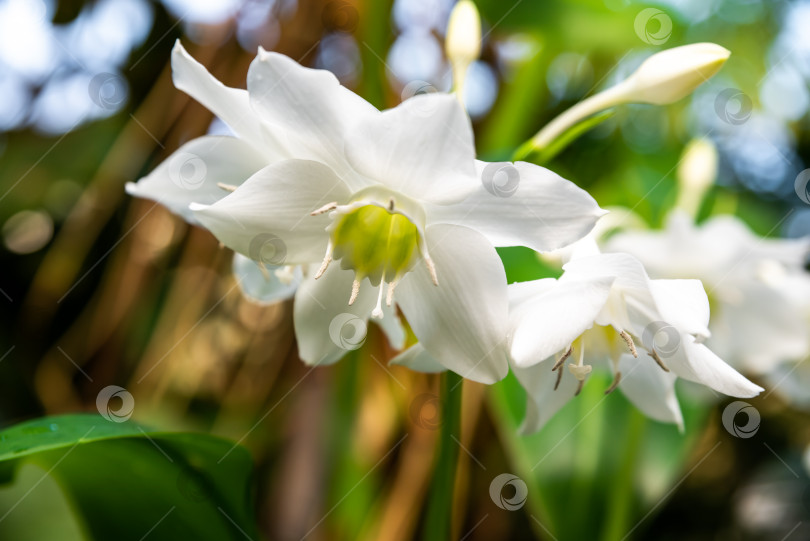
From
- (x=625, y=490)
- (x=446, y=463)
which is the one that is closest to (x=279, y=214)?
(x=446, y=463)

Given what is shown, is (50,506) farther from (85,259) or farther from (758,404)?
(758,404)

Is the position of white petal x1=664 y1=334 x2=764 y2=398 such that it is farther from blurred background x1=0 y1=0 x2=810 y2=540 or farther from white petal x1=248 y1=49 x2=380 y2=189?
blurred background x1=0 y1=0 x2=810 y2=540

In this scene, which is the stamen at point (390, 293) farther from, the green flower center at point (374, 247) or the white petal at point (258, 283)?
the white petal at point (258, 283)

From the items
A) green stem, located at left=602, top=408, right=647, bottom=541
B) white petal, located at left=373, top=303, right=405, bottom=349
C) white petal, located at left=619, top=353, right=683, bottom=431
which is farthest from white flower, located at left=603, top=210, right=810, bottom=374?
white petal, located at left=373, top=303, right=405, bottom=349

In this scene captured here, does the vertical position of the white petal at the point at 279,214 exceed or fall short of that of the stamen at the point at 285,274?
it exceeds it

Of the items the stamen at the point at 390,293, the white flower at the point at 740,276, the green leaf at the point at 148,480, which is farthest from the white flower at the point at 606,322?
the white flower at the point at 740,276

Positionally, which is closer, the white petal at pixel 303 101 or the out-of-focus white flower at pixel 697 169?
the white petal at pixel 303 101
